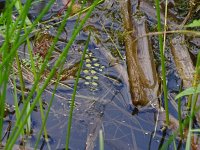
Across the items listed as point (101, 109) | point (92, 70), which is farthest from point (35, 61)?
point (101, 109)

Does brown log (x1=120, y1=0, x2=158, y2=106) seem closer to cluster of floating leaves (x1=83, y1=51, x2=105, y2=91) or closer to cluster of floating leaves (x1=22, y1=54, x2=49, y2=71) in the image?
cluster of floating leaves (x1=83, y1=51, x2=105, y2=91)

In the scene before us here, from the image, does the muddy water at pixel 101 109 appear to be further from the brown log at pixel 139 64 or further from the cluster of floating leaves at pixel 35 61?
the cluster of floating leaves at pixel 35 61

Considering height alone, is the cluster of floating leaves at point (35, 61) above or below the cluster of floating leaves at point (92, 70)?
above

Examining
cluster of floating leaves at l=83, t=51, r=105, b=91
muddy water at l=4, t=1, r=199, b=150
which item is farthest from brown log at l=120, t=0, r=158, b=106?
cluster of floating leaves at l=83, t=51, r=105, b=91

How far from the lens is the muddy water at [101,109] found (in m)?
2.49

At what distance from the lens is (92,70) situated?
2.95 m

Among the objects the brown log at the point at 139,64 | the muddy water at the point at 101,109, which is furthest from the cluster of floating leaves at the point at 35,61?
the brown log at the point at 139,64

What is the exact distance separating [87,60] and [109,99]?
37 cm

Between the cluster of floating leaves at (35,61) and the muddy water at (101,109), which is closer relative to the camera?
the muddy water at (101,109)

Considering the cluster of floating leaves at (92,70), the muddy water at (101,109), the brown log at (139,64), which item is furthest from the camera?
the cluster of floating leaves at (92,70)

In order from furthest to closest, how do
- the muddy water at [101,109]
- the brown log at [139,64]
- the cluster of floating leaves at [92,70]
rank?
the cluster of floating leaves at [92,70] < the brown log at [139,64] < the muddy water at [101,109]

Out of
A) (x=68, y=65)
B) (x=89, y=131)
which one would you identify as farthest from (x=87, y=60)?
(x=89, y=131)

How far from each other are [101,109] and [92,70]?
347 mm

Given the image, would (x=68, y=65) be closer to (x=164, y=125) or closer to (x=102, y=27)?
(x=102, y=27)
